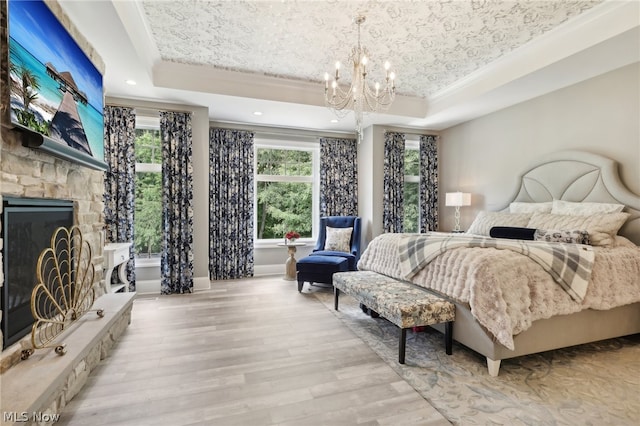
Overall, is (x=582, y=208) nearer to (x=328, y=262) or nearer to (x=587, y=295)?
(x=587, y=295)

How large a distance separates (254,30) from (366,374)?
310 cm

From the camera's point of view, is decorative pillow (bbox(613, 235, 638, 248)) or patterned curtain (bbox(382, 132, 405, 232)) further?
patterned curtain (bbox(382, 132, 405, 232))

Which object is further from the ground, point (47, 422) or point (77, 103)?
point (77, 103)

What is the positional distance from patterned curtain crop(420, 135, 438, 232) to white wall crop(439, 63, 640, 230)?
0.45 ft

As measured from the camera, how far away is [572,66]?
296 cm

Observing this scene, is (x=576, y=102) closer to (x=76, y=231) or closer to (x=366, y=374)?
(x=366, y=374)

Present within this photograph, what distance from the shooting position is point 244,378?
78.2 inches

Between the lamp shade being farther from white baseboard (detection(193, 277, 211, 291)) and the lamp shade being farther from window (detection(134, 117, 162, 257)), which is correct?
window (detection(134, 117, 162, 257))

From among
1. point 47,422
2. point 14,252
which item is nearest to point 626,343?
point 47,422

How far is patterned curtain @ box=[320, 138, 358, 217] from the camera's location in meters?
5.38

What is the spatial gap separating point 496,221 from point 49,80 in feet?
14.7

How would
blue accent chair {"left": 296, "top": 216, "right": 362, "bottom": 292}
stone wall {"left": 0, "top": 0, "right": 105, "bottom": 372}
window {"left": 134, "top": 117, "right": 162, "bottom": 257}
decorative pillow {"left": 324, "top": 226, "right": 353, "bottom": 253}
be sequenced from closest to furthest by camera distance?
1. stone wall {"left": 0, "top": 0, "right": 105, "bottom": 372}
2. blue accent chair {"left": 296, "top": 216, "right": 362, "bottom": 292}
3. window {"left": 134, "top": 117, "right": 162, "bottom": 257}
4. decorative pillow {"left": 324, "top": 226, "right": 353, "bottom": 253}

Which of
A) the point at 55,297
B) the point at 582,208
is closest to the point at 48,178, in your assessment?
the point at 55,297

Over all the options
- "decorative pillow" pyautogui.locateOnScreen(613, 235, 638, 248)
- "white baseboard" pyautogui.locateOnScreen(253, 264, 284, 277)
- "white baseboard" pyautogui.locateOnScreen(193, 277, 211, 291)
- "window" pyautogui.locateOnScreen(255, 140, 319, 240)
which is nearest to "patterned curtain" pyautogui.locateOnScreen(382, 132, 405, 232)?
"window" pyautogui.locateOnScreen(255, 140, 319, 240)
